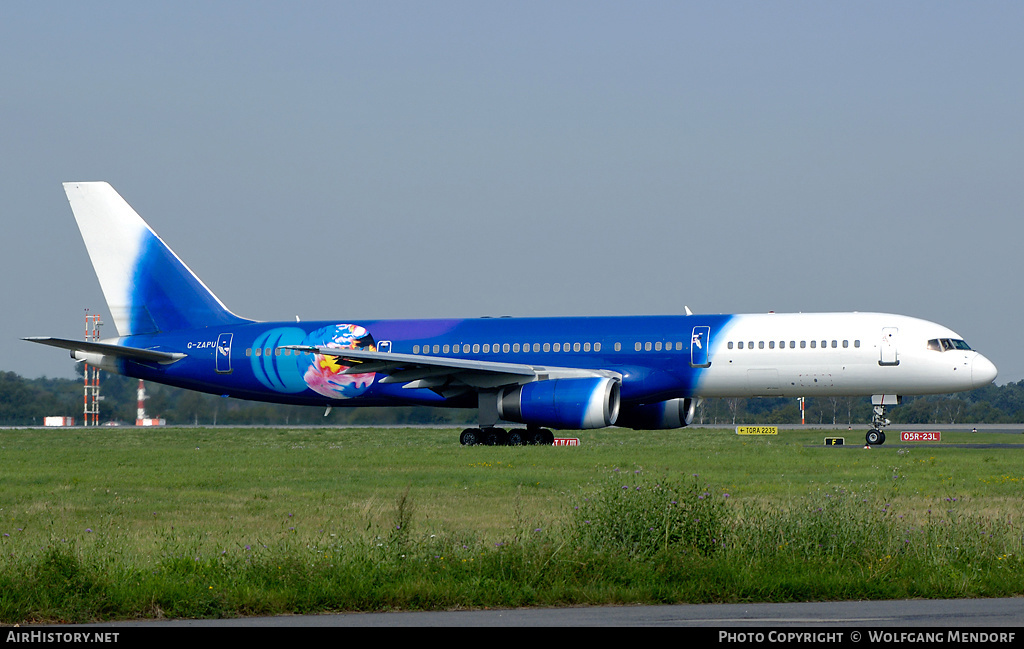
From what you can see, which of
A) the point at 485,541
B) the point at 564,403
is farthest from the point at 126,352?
the point at 485,541

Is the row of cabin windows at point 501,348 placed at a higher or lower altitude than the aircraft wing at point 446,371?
higher

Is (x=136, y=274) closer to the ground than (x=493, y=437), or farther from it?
farther from it

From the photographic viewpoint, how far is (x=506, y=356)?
37.2 m

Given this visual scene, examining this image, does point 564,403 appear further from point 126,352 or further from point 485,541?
point 485,541

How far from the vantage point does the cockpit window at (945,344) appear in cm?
3422

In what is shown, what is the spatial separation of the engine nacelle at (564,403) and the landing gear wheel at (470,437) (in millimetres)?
1414

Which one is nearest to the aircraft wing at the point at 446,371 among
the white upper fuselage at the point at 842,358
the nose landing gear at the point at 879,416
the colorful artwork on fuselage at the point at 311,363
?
the colorful artwork on fuselage at the point at 311,363

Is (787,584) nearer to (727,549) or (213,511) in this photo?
(727,549)

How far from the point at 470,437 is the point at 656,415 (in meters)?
6.02

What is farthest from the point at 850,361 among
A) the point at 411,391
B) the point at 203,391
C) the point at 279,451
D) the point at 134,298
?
the point at 134,298

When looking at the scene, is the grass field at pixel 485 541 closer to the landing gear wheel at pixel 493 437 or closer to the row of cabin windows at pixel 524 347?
the row of cabin windows at pixel 524 347

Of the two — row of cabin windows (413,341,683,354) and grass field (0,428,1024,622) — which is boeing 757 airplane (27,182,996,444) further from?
grass field (0,428,1024,622)

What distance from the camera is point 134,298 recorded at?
4206 centimetres

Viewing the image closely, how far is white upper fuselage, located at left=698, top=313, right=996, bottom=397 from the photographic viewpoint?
3403 centimetres
